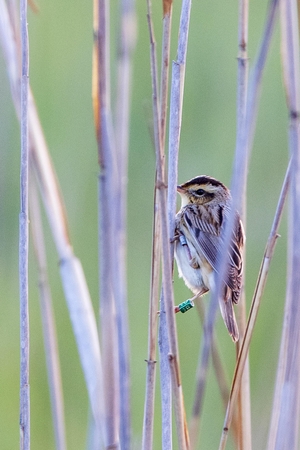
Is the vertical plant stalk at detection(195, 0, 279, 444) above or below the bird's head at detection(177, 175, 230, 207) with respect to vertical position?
below

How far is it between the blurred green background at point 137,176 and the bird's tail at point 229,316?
1.29 ft

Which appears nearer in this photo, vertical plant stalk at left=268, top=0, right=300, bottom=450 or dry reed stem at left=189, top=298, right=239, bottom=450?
dry reed stem at left=189, top=298, right=239, bottom=450

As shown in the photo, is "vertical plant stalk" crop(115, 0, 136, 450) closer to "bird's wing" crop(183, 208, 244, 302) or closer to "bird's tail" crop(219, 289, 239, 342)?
"bird's tail" crop(219, 289, 239, 342)

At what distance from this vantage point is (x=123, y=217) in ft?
6.79

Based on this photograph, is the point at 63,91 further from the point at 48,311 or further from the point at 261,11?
the point at 48,311

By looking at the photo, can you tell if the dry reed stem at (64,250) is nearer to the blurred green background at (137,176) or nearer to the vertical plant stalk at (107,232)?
the vertical plant stalk at (107,232)

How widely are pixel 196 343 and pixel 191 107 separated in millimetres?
1603

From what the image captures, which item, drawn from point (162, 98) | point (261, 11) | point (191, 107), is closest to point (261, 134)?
point (191, 107)

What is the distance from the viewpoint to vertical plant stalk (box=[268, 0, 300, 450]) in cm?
201

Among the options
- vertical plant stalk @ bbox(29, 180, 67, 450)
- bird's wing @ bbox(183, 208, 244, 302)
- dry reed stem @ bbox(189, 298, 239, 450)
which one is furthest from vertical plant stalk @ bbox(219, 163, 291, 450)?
bird's wing @ bbox(183, 208, 244, 302)

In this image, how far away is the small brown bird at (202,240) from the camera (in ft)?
10.5

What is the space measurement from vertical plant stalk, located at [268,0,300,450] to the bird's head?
4.08 feet

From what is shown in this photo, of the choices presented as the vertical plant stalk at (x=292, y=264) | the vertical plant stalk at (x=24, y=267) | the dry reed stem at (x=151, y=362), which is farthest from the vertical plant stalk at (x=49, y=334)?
the vertical plant stalk at (x=292, y=264)

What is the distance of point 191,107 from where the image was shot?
4.66m
